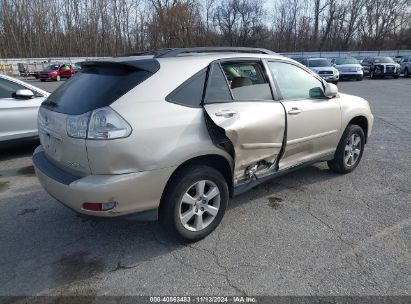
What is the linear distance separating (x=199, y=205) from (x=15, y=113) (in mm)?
4183

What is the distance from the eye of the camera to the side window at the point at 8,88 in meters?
5.56

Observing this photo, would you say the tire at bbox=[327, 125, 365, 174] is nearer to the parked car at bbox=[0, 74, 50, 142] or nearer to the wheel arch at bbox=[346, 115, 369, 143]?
the wheel arch at bbox=[346, 115, 369, 143]

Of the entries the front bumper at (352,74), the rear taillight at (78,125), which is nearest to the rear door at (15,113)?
the rear taillight at (78,125)

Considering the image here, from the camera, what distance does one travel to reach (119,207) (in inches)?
101

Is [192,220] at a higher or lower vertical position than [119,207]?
lower

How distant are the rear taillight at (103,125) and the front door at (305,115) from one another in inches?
75.6

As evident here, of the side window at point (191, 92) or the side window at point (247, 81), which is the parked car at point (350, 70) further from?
the side window at point (191, 92)

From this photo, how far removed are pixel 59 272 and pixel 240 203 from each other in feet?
6.79

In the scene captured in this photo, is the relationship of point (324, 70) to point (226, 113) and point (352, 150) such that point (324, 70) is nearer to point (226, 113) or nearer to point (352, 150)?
point (352, 150)

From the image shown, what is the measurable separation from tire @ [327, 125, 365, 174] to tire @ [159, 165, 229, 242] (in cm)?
223

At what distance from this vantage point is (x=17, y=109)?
18.1 ft

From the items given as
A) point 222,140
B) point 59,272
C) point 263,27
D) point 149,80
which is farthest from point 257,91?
point 263,27

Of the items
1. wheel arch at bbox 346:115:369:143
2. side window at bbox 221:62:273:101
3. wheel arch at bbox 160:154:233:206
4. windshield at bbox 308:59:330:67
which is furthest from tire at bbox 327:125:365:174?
windshield at bbox 308:59:330:67

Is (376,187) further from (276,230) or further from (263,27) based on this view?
(263,27)
